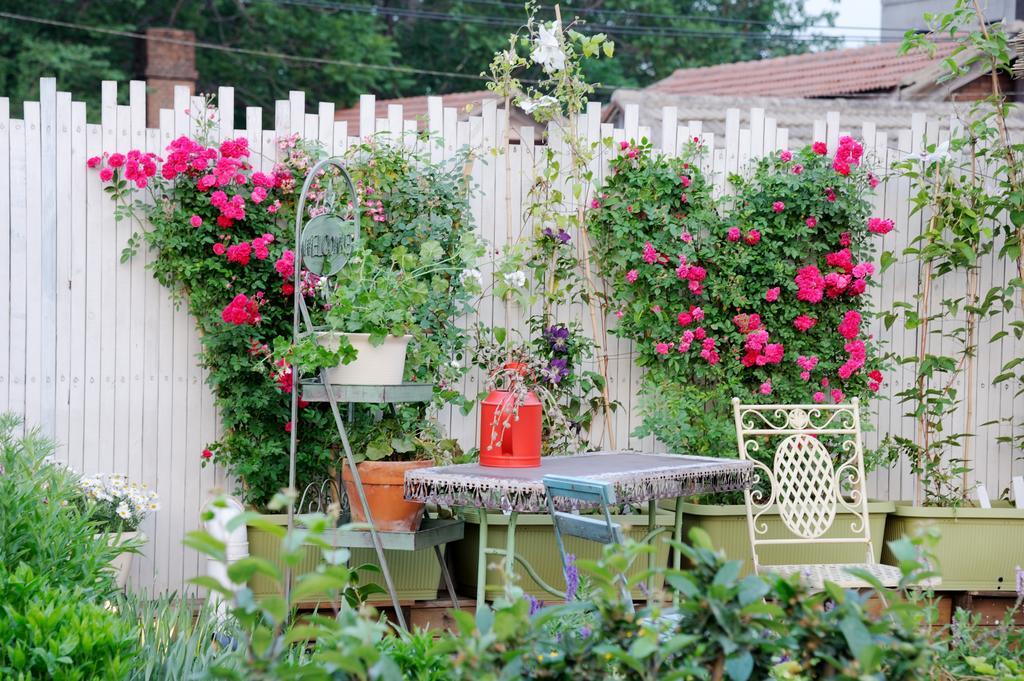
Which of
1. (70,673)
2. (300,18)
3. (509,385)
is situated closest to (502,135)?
(509,385)

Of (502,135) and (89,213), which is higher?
(502,135)

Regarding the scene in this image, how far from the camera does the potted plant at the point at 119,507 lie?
4.08 m

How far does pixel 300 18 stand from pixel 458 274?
39.8 ft

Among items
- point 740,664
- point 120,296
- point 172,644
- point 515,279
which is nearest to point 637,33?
point 515,279

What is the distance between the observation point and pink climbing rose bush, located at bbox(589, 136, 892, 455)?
462 cm

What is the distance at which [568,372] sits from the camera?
15.3ft

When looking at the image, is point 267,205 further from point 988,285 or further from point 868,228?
point 988,285

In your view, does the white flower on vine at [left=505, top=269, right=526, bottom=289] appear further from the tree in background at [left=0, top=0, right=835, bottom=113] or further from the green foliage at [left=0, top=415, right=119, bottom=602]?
the tree in background at [left=0, top=0, right=835, bottom=113]

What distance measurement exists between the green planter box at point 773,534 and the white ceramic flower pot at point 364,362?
1406 millimetres

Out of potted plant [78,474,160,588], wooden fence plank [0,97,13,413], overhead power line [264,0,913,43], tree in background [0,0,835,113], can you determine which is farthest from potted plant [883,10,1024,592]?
overhead power line [264,0,913,43]

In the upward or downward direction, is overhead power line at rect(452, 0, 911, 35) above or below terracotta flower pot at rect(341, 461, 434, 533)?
above

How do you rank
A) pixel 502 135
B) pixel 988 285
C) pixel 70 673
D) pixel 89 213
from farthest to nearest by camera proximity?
pixel 988 285, pixel 502 135, pixel 89 213, pixel 70 673

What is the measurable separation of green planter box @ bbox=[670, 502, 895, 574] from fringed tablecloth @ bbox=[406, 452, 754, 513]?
1.68 feet

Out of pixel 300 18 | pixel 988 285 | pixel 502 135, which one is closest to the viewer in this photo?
pixel 502 135
